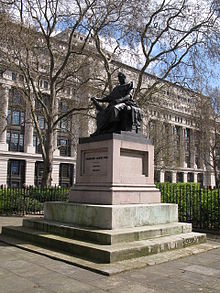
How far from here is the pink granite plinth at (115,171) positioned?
7.37 m

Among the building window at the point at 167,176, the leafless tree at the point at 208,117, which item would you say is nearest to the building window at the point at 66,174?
the leafless tree at the point at 208,117

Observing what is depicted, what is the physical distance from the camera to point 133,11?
60.0ft

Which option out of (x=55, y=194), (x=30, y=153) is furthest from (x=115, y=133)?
(x=30, y=153)

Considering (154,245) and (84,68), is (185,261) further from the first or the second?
(84,68)

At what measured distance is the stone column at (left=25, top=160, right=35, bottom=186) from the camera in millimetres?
49531

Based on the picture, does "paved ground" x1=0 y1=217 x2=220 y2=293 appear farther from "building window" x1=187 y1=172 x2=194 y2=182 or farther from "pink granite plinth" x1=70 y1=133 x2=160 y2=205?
"building window" x1=187 y1=172 x2=194 y2=182

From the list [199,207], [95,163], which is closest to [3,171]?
[199,207]

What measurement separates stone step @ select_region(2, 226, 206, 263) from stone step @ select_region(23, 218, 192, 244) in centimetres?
12

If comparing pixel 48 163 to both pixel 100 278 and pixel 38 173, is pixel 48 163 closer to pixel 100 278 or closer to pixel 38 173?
pixel 100 278

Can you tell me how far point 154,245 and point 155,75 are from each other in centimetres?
1944

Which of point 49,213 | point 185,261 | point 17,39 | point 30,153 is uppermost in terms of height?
point 17,39

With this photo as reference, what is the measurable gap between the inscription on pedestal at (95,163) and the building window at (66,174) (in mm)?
46999

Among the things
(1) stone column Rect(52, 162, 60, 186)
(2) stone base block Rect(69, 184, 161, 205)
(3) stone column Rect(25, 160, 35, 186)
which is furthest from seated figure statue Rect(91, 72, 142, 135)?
(1) stone column Rect(52, 162, 60, 186)

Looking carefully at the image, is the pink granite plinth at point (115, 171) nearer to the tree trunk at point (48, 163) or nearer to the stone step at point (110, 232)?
the stone step at point (110, 232)
